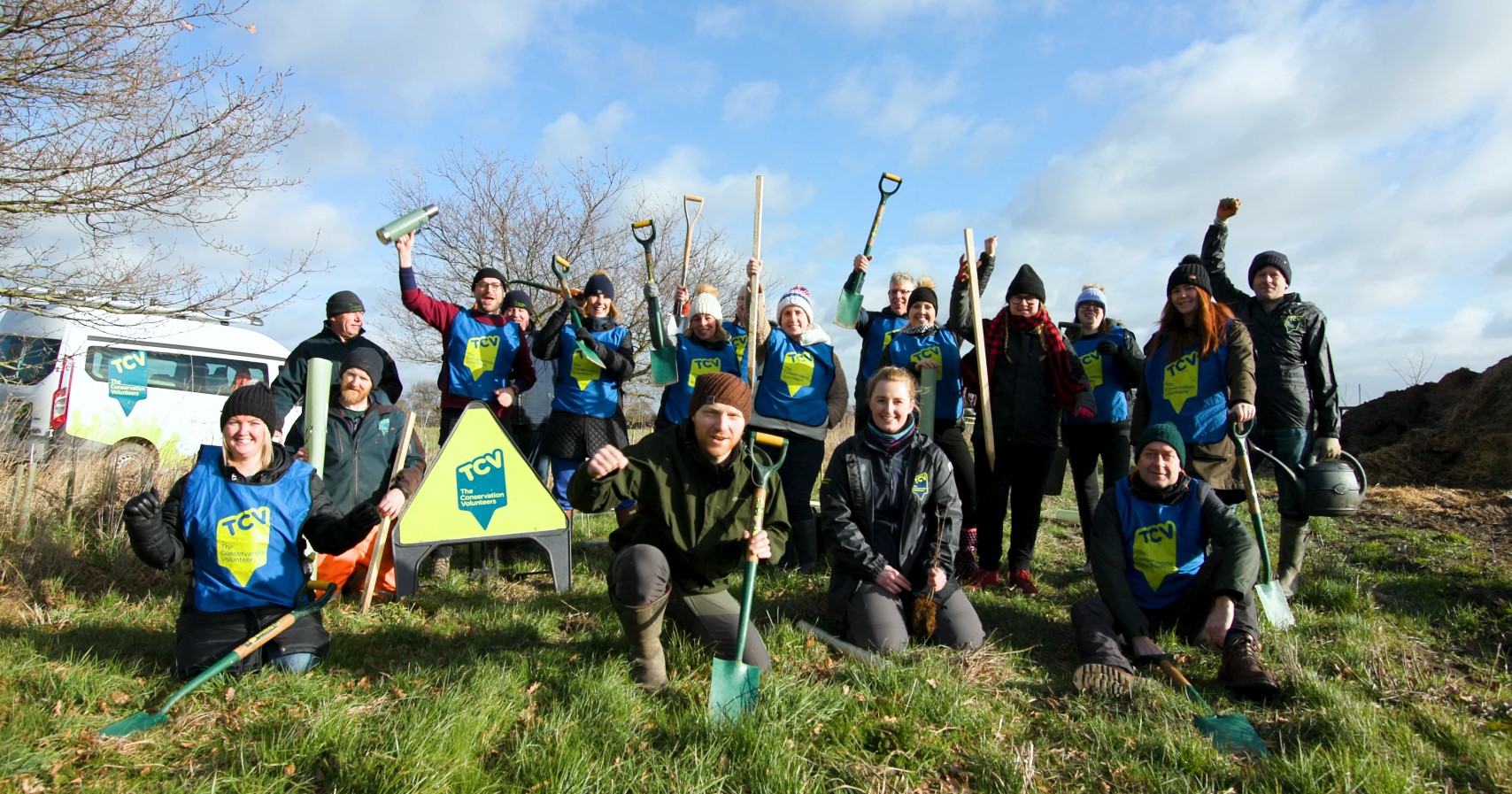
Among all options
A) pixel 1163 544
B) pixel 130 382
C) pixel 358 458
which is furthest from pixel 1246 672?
pixel 130 382

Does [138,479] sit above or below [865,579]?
above

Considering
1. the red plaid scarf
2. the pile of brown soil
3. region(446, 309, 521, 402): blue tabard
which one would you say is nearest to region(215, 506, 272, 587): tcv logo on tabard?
region(446, 309, 521, 402): blue tabard

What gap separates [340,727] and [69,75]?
521 centimetres

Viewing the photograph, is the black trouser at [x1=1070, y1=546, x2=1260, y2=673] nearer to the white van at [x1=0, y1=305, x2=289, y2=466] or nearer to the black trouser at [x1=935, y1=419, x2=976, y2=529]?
the black trouser at [x1=935, y1=419, x2=976, y2=529]

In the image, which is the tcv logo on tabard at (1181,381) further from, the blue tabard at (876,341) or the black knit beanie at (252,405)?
the black knit beanie at (252,405)

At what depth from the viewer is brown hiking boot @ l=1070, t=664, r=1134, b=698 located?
311 centimetres

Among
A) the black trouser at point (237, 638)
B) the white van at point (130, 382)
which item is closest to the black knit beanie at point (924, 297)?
the black trouser at point (237, 638)

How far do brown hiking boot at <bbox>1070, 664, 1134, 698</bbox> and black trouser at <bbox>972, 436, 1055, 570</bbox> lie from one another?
67.2 inches

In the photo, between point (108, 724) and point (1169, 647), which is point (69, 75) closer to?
point (108, 724)

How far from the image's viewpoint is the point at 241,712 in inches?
111

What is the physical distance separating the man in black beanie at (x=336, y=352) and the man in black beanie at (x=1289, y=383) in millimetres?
5176

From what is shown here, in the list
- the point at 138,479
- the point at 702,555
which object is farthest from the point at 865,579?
the point at 138,479

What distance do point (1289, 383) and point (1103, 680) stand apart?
2498 mm

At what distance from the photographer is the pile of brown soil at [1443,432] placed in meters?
9.73
